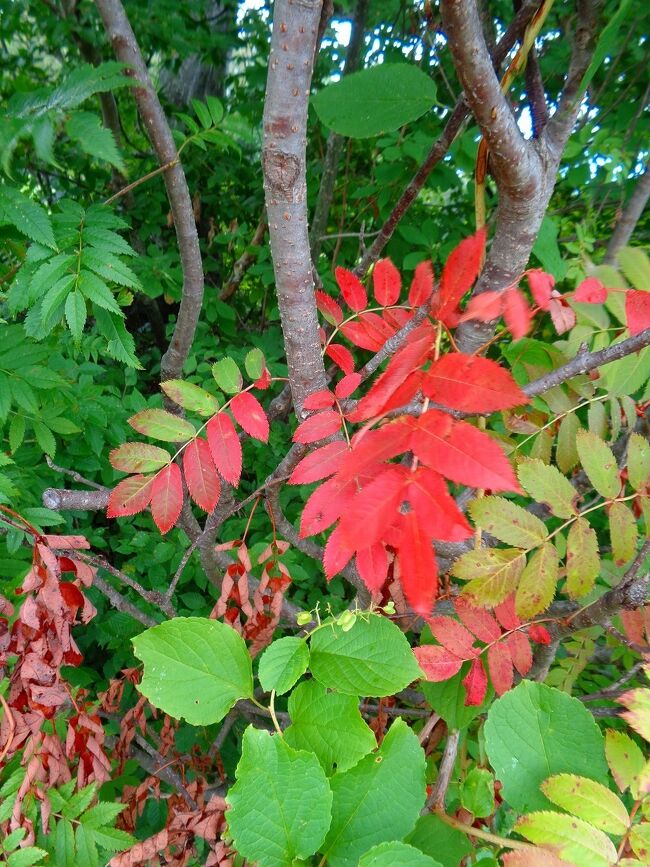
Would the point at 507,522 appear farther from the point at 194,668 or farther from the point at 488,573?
the point at 194,668

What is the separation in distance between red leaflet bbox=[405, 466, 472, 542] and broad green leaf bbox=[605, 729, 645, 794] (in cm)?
43

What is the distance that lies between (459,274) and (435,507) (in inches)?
15.1

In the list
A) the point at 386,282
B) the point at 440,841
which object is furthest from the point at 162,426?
the point at 440,841

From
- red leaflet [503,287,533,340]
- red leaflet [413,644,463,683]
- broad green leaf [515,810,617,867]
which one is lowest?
broad green leaf [515,810,617,867]

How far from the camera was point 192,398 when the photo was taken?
1.07 metres

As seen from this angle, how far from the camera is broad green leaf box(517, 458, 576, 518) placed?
2.98 feet

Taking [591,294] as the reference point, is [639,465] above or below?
below

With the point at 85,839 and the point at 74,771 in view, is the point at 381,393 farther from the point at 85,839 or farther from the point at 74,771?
the point at 74,771

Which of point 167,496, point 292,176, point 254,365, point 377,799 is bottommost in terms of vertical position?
point 377,799

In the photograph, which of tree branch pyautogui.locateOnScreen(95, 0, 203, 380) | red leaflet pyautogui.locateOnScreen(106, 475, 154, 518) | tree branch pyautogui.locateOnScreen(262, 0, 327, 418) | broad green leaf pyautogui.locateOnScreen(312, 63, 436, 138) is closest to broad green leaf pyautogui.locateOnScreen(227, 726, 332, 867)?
red leaflet pyautogui.locateOnScreen(106, 475, 154, 518)

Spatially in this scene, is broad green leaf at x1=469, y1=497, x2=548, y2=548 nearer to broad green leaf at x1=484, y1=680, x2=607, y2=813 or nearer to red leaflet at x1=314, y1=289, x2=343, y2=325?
broad green leaf at x1=484, y1=680, x2=607, y2=813

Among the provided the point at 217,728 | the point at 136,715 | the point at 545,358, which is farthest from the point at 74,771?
the point at 545,358

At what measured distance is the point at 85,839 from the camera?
114 centimetres

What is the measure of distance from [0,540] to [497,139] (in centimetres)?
183
